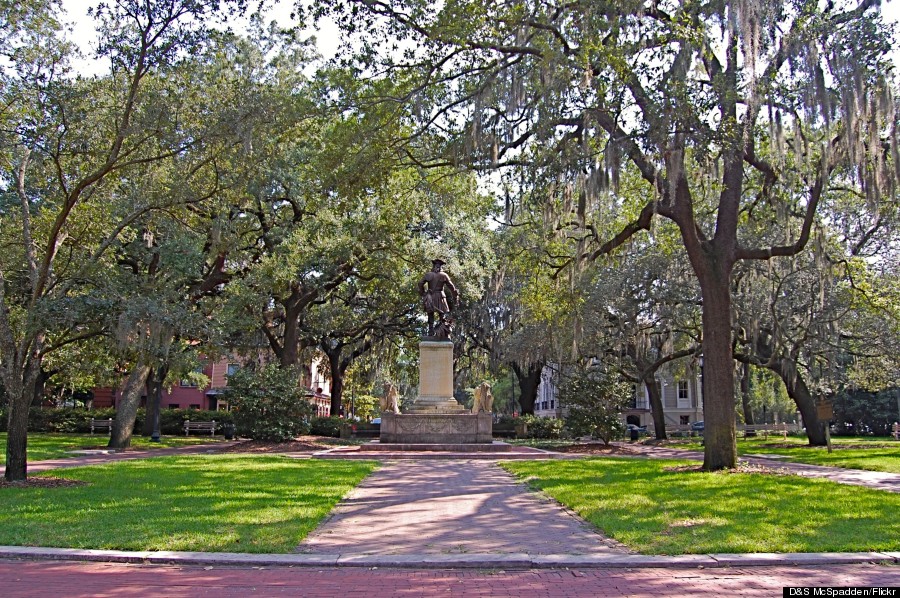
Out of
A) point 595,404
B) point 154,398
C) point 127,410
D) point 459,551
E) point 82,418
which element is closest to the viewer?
point 459,551

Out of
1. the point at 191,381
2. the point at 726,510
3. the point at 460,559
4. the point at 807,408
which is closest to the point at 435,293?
the point at 726,510

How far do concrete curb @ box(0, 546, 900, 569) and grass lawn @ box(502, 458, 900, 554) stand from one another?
12.2 inches

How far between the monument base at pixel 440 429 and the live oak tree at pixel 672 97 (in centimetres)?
866

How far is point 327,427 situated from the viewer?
34.6 meters

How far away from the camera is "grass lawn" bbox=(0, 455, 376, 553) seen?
753 centimetres

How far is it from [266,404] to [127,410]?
4.76m

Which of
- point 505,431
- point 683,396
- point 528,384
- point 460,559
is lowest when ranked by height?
point 505,431

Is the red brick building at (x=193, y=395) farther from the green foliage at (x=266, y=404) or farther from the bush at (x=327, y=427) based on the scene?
the green foliage at (x=266, y=404)

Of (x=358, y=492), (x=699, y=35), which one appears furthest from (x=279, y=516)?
(x=699, y=35)

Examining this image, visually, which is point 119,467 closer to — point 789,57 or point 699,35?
point 699,35

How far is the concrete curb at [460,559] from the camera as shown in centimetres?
675

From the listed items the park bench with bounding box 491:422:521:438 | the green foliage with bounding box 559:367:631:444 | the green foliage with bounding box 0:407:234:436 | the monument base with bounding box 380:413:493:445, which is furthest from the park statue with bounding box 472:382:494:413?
the green foliage with bounding box 0:407:234:436

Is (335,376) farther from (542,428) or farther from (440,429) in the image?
(440,429)

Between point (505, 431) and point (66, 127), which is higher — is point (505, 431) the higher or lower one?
the lower one
